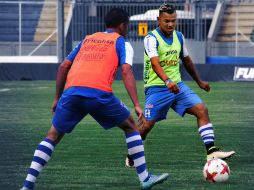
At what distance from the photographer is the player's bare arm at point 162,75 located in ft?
37.1

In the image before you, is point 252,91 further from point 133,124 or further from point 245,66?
point 133,124

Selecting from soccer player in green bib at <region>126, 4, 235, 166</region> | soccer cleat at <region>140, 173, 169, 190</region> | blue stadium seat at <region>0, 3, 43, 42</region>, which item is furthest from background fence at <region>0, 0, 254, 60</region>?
soccer cleat at <region>140, 173, 169, 190</region>

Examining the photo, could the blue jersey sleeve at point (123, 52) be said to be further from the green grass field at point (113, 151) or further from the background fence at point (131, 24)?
the background fence at point (131, 24)

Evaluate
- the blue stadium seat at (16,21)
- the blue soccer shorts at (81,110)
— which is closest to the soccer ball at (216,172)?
the blue soccer shorts at (81,110)

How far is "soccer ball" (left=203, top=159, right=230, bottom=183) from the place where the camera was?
10633mm

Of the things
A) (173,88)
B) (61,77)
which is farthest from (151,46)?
(61,77)

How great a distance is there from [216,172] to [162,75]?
1.63m

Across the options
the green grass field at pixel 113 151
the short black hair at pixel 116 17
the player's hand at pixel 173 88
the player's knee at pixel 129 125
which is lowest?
the green grass field at pixel 113 151

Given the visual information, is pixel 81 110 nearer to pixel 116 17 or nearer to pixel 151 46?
pixel 116 17

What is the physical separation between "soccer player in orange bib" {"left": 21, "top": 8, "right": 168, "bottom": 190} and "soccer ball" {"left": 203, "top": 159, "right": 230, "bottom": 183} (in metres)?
0.77

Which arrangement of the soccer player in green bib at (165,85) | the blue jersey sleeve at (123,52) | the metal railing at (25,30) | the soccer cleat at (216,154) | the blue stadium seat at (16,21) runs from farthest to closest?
the blue stadium seat at (16,21), the metal railing at (25,30), the soccer player in green bib at (165,85), the soccer cleat at (216,154), the blue jersey sleeve at (123,52)

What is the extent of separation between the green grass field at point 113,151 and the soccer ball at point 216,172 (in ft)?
0.26

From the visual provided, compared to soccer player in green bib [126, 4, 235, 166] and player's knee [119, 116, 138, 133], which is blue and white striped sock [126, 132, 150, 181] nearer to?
player's knee [119, 116, 138, 133]

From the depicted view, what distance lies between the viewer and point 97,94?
977 cm
